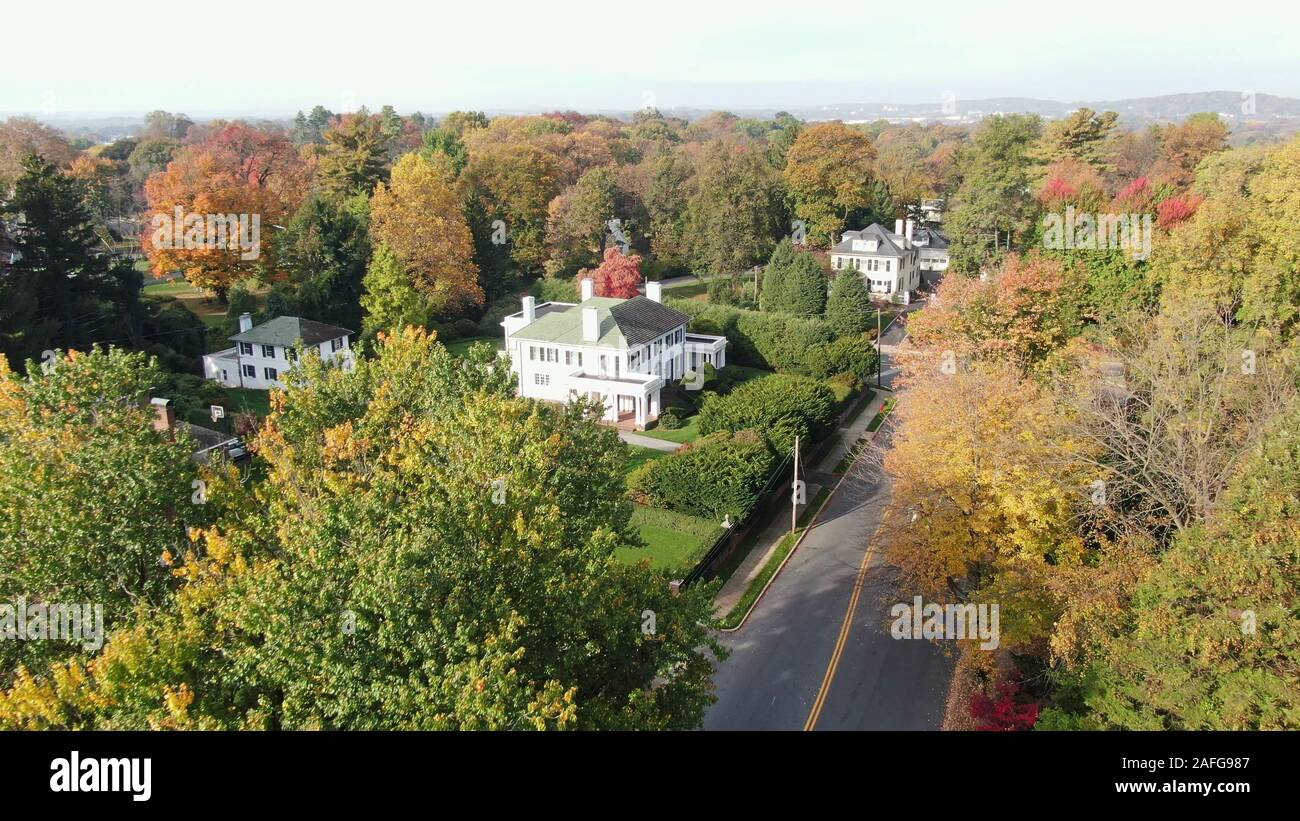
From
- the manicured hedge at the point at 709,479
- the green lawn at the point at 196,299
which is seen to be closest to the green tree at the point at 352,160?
the green lawn at the point at 196,299

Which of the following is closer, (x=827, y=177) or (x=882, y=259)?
(x=882, y=259)

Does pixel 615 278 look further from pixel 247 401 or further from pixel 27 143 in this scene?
pixel 27 143

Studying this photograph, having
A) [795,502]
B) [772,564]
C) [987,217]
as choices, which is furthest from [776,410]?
[987,217]

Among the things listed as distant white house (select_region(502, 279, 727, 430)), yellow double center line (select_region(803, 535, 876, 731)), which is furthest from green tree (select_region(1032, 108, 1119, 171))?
yellow double center line (select_region(803, 535, 876, 731))

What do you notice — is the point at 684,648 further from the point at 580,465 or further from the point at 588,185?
the point at 588,185

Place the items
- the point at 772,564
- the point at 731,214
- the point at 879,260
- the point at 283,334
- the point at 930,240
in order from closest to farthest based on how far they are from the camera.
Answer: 1. the point at 772,564
2. the point at 283,334
3. the point at 731,214
4. the point at 879,260
5. the point at 930,240

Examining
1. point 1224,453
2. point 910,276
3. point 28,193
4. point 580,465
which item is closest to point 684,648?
point 580,465
